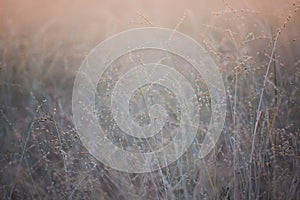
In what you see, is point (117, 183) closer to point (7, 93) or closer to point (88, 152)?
point (88, 152)

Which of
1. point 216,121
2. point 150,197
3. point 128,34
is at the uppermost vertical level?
point 128,34

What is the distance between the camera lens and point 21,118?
2859 millimetres

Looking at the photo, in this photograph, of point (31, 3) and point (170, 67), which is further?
point (31, 3)

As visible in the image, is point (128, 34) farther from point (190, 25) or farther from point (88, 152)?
point (88, 152)

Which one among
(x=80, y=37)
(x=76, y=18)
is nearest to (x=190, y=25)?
(x=80, y=37)

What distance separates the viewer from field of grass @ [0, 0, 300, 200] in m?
2.02

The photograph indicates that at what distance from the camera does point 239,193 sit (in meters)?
1.99

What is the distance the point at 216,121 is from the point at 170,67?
545mm

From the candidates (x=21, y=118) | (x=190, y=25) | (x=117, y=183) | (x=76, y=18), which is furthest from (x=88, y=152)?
(x=76, y=18)

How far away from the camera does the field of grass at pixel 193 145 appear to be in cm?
202

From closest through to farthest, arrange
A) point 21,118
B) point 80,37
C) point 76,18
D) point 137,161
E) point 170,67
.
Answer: point 137,161 → point 170,67 → point 21,118 → point 80,37 → point 76,18

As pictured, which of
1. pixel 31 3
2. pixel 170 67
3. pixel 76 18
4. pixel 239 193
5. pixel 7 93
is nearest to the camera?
pixel 239 193

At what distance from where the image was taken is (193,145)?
2172 mm

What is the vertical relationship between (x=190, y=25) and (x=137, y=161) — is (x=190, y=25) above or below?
above
